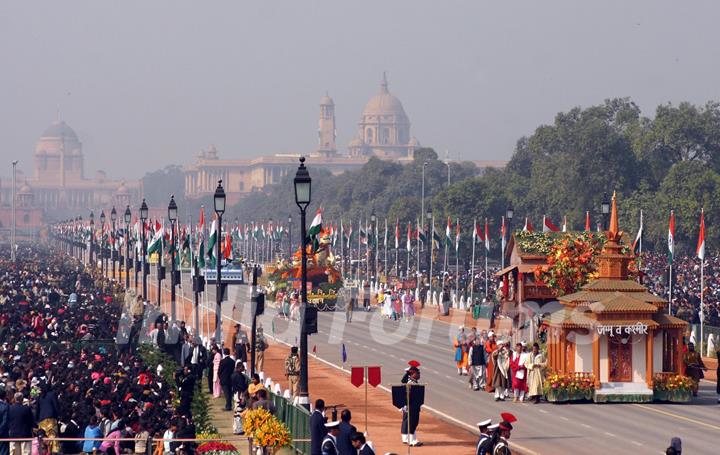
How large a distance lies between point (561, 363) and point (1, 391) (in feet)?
45.2

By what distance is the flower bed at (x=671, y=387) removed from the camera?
35.7 m

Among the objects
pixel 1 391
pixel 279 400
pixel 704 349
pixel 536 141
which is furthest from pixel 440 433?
pixel 536 141

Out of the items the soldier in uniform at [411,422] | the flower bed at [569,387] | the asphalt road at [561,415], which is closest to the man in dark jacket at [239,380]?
the asphalt road at [561,415]

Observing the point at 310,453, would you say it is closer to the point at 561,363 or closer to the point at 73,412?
the point at 73,412

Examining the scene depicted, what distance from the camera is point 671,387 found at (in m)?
35.7

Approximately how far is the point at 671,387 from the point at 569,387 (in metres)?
2.28

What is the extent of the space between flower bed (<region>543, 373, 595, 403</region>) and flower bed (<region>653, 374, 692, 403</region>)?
143 centimetres

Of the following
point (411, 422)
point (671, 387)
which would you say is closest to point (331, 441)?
point (411, 422)

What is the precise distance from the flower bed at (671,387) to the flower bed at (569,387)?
4.68 ft

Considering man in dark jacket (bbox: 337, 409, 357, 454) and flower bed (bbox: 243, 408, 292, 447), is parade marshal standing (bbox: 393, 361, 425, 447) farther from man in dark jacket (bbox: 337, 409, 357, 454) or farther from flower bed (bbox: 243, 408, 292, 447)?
man in dark jacket (bbox: 337, 409, 357, 454)

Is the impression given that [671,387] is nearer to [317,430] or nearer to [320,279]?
[317,430]

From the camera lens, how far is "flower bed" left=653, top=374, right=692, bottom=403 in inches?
1404

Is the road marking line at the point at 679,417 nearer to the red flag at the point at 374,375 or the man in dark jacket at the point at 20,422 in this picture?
the red flag at the point at 374,375

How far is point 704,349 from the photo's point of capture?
163 ft
